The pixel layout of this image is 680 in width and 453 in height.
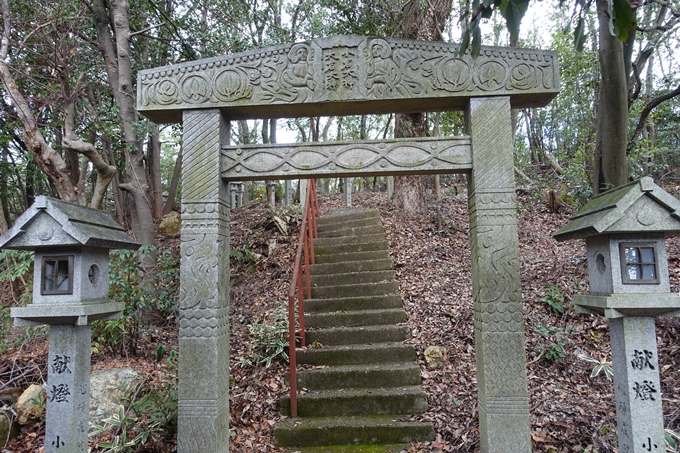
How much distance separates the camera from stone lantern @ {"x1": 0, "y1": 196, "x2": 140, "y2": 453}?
8.96ft

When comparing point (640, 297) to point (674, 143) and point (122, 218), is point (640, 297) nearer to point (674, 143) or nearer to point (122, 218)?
point (122, 218)

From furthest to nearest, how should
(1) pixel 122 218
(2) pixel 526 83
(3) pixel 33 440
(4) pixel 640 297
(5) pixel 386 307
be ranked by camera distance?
(1) pixel 122 218
(5) pixel 386 307
(3) pixel 33 440
(2) pixel 526 83
(4) pixel 640 297

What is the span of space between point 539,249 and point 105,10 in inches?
320

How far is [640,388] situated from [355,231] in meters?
5.16

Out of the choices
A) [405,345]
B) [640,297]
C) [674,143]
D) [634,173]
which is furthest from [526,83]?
[674,143]

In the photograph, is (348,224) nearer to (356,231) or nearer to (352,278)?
(356,231)

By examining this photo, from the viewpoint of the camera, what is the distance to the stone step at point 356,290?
5641 mm

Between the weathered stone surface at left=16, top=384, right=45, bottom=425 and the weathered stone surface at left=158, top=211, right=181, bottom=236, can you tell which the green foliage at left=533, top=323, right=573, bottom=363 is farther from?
the weathered stone surface at left=158, top=211, right=181, bottom=236

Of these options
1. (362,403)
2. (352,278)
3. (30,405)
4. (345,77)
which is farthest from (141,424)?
(345,77)

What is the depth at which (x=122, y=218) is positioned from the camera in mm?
8844

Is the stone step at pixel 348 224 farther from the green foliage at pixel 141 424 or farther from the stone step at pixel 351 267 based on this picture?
the green foliage at pixel 141 424

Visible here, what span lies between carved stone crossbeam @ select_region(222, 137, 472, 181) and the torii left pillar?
300mm

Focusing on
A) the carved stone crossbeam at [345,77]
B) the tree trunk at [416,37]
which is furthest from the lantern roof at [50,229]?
the tree trunk at [416,37]

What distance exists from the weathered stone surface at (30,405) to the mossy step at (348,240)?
161 inches
